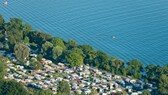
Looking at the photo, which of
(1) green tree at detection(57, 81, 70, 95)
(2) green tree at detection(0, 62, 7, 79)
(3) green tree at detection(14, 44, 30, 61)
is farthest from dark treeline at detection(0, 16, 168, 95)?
(1) green tree at detection(57, 81, 70, 95)

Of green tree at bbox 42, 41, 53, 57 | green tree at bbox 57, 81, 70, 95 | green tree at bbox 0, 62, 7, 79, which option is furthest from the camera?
green tree at bbox 42, 41, 53, 57

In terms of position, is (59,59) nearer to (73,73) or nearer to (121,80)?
(73,73)

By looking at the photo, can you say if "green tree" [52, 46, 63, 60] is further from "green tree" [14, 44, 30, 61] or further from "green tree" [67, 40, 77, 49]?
"green tree" [14, 44, 30, 61]

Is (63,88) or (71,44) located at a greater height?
(71,44)

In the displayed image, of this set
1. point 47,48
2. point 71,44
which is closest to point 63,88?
point 47,48

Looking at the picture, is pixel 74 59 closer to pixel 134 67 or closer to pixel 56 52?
pixel 56 52

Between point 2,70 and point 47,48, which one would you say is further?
point 47,48

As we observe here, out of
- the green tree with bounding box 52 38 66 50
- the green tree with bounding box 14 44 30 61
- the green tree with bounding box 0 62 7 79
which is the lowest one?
the green tree with bounding box 0 62 7 79

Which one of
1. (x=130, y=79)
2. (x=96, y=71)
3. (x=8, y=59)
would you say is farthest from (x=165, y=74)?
(x=8, y=59)

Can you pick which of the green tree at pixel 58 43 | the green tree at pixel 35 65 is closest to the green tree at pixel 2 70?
the green tree at pixel 35 65
